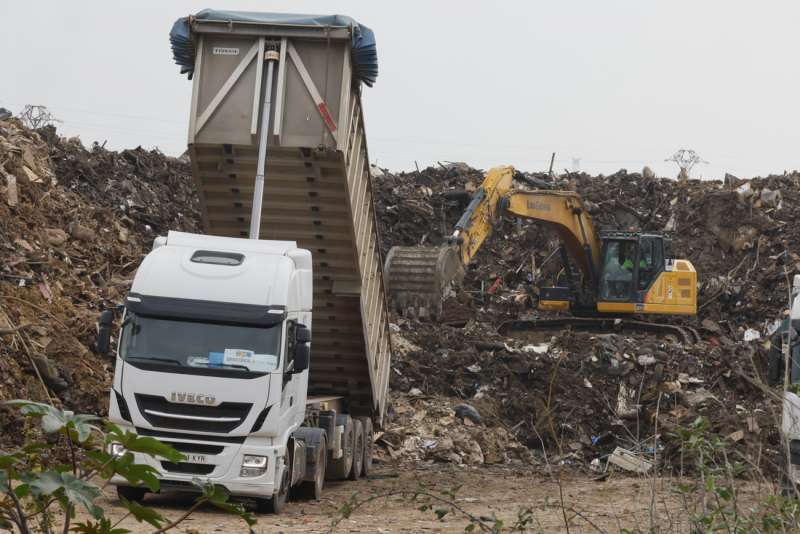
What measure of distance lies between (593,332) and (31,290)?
14.0 m

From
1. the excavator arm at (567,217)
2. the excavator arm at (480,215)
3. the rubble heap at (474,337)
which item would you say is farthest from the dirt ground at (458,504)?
the excavator arm at (567,217)

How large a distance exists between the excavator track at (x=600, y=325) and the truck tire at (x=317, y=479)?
562 inches

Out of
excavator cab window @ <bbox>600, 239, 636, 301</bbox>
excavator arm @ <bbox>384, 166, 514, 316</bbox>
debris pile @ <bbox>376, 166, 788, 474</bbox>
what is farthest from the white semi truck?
excavator cab window @ <bbox>600, 239, 636, 301</bbox>

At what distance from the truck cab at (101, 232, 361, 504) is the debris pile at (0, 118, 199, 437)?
1216 mm

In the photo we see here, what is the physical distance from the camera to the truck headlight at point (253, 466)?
456 inches

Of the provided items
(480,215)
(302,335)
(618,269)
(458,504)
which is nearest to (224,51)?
(302,335)

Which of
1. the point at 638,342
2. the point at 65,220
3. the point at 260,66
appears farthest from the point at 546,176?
Answer: the point at 260,66

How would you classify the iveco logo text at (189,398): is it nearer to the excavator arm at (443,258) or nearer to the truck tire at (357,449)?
the truck tire at (357,449)

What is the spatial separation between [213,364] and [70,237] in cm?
1072

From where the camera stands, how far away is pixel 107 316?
38.7 feet

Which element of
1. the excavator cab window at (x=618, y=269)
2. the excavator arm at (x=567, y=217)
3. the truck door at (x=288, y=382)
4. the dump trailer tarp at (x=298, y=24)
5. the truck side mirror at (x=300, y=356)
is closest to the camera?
the truck door at (x=288, y=382)

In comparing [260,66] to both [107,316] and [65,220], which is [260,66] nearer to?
[107,316]

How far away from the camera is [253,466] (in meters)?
11.6

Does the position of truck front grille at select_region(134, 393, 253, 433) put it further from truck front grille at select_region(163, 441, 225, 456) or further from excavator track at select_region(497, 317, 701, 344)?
excavator track at select_region(497, 317, 701, 344)
